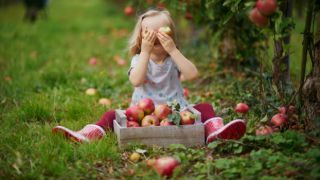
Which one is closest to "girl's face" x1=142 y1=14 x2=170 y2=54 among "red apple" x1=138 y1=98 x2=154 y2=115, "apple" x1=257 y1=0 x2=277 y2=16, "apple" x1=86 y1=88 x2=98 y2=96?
"red apple" x1=138 y1=98 x2=154 y2=115

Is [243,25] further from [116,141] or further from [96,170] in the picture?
[96,170]

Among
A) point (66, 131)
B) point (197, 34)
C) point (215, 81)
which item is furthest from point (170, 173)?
point (197, 34)

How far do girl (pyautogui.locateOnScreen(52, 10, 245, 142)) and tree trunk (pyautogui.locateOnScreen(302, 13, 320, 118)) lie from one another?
1.97ft

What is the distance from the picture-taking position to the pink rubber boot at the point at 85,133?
1873mm

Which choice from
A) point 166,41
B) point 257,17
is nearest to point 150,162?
point 166,41

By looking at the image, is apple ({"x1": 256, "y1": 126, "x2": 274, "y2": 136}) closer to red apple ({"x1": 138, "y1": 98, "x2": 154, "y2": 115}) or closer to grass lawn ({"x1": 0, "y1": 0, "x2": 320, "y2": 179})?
grass lawn ({"x1": 0, "y1": 0, "x2": 320, "y2": 179})

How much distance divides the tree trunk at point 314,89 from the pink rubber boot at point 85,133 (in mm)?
1446

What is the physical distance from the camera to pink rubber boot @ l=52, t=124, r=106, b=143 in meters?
1.87

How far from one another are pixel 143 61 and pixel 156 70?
0.61 feet

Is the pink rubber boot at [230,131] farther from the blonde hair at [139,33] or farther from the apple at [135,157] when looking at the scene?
the blonde hair at [139,33]

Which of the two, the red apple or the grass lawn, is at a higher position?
the red apple

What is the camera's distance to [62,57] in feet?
16.9

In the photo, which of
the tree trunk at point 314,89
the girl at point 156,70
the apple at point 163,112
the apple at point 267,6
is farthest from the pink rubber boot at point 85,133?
the tree trunk at point 314,89

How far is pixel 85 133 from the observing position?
1.98 m
